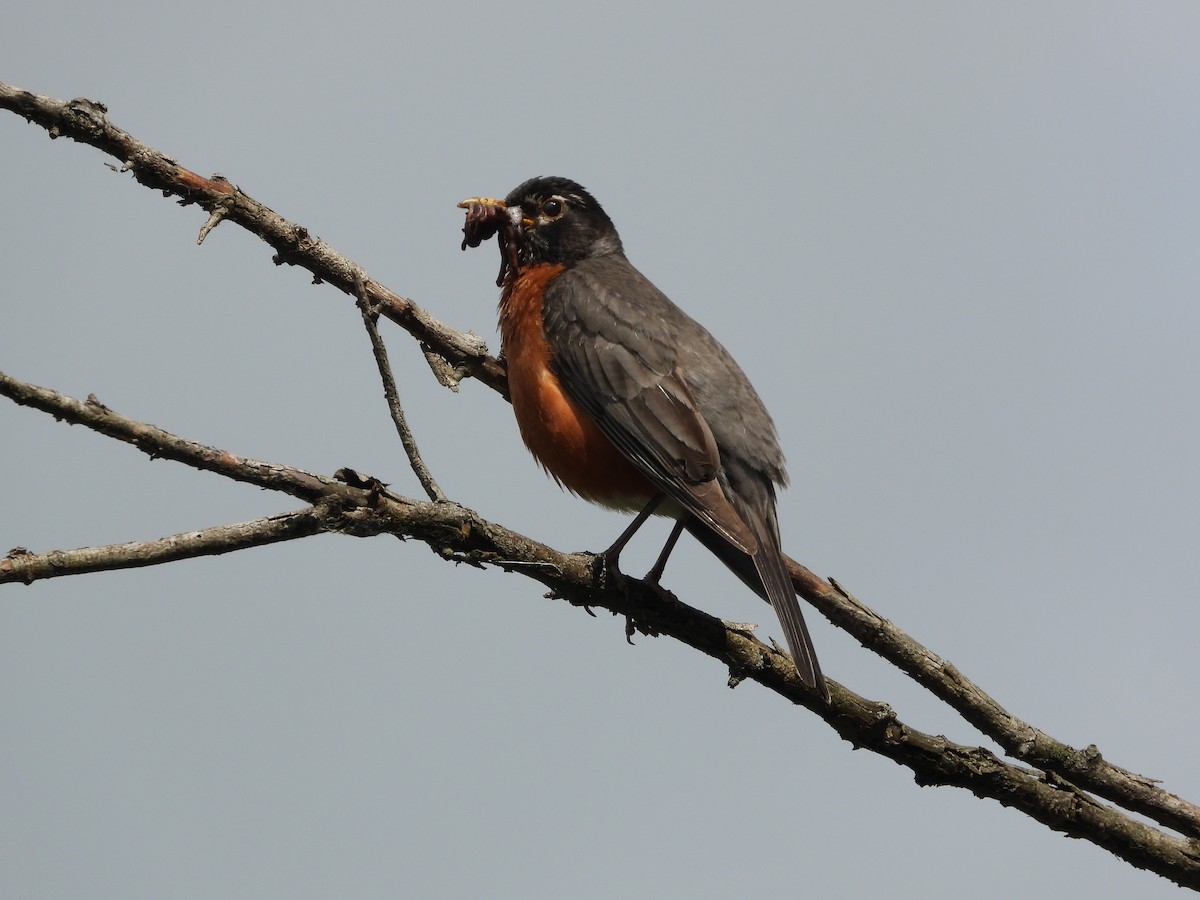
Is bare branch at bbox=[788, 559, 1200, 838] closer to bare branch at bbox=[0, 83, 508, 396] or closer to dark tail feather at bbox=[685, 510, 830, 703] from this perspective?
dark tail feather at bbox=[685, 510, 830, 703]

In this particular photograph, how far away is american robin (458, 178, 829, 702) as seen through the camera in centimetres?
592

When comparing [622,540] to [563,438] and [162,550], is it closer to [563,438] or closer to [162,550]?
[563,438]

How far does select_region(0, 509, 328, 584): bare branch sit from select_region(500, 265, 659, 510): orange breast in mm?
2520

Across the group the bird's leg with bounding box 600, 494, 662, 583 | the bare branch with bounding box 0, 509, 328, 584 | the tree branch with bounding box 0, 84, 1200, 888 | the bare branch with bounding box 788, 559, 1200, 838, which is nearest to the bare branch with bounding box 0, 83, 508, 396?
the tree branch with bounding box 0, 84, 1200, 888

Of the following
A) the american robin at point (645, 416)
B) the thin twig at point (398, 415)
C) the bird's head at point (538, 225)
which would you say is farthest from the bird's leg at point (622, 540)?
the bird's head at point (538, 225)

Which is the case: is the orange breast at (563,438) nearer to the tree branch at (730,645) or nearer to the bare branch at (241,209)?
the bare branch at (241,209)

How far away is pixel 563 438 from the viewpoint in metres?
6.30

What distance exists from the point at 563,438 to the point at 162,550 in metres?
2.94

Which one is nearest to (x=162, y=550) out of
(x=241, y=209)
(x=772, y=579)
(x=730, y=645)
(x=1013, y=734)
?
(x=241, y=209)

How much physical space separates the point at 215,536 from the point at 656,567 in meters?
2.43

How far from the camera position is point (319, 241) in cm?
546

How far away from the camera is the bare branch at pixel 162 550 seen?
3.42m

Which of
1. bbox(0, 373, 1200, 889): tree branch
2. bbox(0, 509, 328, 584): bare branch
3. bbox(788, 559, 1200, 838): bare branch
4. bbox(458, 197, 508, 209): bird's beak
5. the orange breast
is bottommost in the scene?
bbox(0, 509, 328, 584): bare branch

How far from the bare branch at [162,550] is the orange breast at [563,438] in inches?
99.2
